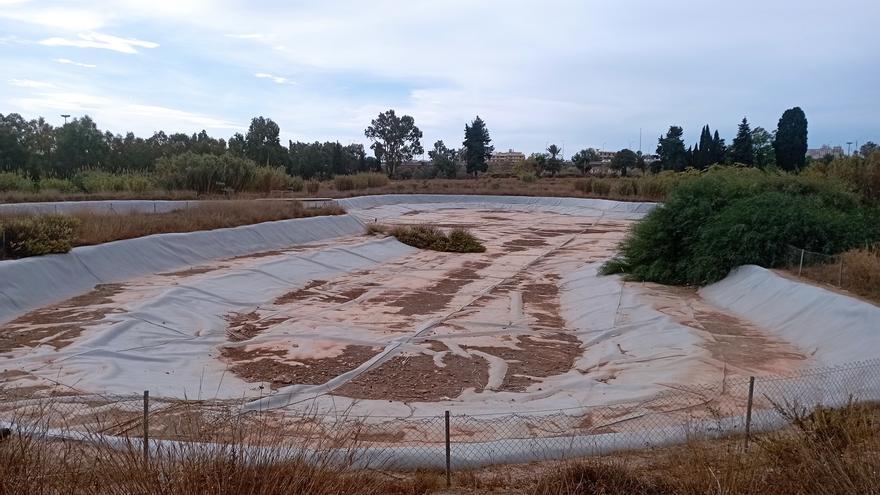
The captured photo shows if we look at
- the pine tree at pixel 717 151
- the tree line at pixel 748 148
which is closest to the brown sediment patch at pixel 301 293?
the tree line at pixel 748 148

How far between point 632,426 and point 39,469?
4.96 m

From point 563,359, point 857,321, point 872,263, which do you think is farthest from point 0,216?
point 872,263

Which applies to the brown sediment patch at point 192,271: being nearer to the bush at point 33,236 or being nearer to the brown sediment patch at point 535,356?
the bush at point 33,236

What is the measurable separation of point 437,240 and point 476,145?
198 ft

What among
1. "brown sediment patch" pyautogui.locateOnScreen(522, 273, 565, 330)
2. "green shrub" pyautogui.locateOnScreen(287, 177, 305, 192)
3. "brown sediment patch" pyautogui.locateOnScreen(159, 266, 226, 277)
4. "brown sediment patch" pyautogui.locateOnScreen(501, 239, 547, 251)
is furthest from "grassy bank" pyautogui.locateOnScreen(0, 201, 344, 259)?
"green shrub" pyautogui.locateOnScreen(287, 177, 305, 192)

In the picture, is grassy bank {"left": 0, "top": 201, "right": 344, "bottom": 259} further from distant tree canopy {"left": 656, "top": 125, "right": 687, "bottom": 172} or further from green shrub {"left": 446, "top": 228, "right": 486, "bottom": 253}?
distant tree canopy {"left": 656, "top": 125, "right": 687, "bottom": 172}

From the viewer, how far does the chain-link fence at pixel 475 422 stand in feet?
17.6

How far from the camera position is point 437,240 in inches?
875

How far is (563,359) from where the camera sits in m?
9.75

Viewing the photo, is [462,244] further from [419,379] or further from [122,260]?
[419,379]

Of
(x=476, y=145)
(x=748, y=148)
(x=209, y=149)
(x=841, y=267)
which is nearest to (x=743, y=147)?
(x=748, y=148)

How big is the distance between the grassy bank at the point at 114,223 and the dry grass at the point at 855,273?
13.8 meters

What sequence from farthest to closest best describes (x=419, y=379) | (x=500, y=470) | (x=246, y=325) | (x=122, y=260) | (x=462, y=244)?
1. (x=462, y=244)
2. (x=122, y=260)
3. (x=246, y=325)
4. (x=419, y=379)
5. (x=500, y=470)

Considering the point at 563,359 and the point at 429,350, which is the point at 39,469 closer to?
the point at 429,350
